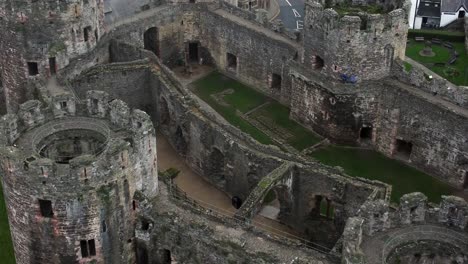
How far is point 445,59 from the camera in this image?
57.5 m

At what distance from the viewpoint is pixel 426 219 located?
26734 millimetres

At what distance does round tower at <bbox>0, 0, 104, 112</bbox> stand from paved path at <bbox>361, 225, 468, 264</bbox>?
75.7ft

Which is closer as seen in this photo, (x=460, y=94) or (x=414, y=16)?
(x=460, y=94)

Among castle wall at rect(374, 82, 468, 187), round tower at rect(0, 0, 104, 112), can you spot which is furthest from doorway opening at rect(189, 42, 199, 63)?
castle wall at rect(374, 82, 468, 187)

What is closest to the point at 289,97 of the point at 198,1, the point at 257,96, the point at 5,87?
the point at 257,96

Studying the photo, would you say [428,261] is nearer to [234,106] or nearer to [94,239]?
[94,239]

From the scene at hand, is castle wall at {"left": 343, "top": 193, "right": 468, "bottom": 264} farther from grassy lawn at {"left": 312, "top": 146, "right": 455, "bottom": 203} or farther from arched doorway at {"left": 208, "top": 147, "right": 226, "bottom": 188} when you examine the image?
arched doorway at {"left": 208, "top": 147, "right": 226, "bottom": 188}

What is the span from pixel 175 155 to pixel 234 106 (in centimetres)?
706

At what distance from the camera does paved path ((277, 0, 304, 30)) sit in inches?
2576

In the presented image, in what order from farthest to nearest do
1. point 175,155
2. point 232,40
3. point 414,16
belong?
point 414,16 < point 232,40 < point 175,155

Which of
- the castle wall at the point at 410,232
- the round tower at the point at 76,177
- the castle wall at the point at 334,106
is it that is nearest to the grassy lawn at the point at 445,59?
the castle wall at the point at 334,106

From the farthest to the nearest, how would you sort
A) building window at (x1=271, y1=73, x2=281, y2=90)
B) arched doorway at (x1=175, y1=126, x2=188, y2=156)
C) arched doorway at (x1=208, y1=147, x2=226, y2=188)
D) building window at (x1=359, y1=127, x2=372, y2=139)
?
building window at (x1=271, y1=73, x2=281, y2=90), building window at (x1=359, y1=127, x2=372, y2=139), arched doorway at (x1=175, y1=126, x2=188, y2=156), arched doorway at (x1=208, y1=147, x2=226, y2=188)

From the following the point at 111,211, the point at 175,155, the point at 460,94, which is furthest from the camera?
the point at 175,155

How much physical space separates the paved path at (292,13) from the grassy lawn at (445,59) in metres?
10.8
